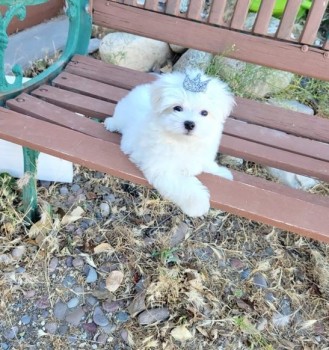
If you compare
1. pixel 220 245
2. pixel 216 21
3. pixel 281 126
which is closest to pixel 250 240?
pixel 220 245

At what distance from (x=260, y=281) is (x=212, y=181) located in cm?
83

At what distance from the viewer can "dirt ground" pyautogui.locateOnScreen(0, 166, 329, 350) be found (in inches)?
81.0

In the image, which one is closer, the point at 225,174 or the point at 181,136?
the point at 181,136

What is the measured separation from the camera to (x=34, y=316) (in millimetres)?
2084

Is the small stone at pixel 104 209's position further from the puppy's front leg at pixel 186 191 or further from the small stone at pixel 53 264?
the puppy's front leg at pixel 186 191

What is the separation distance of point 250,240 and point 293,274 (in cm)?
27

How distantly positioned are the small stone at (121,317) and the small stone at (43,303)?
0.30 m

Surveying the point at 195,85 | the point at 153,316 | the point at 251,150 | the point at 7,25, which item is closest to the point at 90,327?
the point at 153,316

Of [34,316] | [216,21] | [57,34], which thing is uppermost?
[216,21]

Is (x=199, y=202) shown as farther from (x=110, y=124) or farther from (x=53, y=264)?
(x=53, y=264)

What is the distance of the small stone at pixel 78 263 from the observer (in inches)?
89.3

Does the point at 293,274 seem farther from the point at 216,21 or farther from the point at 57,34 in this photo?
the point at 57,34

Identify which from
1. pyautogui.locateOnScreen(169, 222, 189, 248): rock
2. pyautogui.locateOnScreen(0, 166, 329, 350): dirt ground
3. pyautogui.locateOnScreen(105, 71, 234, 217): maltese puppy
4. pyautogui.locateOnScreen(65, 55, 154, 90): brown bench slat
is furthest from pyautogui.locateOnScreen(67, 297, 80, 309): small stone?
pyautogui.locateOnScreen(65, 55, 154, 90): brown bench slat

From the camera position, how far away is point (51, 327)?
6.72 ft
